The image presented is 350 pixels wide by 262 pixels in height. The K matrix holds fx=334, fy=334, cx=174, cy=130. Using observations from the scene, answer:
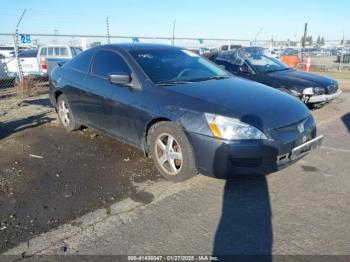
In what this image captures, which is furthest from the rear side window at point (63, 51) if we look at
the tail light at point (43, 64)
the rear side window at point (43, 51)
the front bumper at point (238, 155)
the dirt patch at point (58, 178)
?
the front bumper at point (238, 155)

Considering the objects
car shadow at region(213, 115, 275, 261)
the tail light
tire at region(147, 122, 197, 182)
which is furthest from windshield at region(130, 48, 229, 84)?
the tail light

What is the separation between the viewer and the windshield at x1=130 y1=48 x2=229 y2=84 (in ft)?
14.5

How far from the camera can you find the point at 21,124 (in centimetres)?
665

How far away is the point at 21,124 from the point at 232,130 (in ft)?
15.9

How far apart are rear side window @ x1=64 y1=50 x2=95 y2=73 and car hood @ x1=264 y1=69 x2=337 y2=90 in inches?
161

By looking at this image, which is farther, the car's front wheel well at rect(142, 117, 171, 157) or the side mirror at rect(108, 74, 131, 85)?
the side mirror at rect(108, 74, 131, 85)

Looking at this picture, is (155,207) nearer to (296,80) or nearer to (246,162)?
(246,162)

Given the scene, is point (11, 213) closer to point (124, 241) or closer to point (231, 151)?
point (124, 241)

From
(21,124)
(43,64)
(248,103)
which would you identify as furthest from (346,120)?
(43,64)

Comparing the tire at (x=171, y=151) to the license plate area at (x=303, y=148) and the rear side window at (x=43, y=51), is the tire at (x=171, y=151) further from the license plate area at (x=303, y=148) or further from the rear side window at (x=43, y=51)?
the rear side window at (x=43, y=51)

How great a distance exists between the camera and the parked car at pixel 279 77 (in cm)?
728

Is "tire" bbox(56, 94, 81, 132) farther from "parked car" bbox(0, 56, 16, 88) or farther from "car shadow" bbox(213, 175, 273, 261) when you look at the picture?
"parked car" bbox(0, 56, 16, 88)

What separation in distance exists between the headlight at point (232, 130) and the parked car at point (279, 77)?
418 centimetres

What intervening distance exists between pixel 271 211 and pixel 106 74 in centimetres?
296
